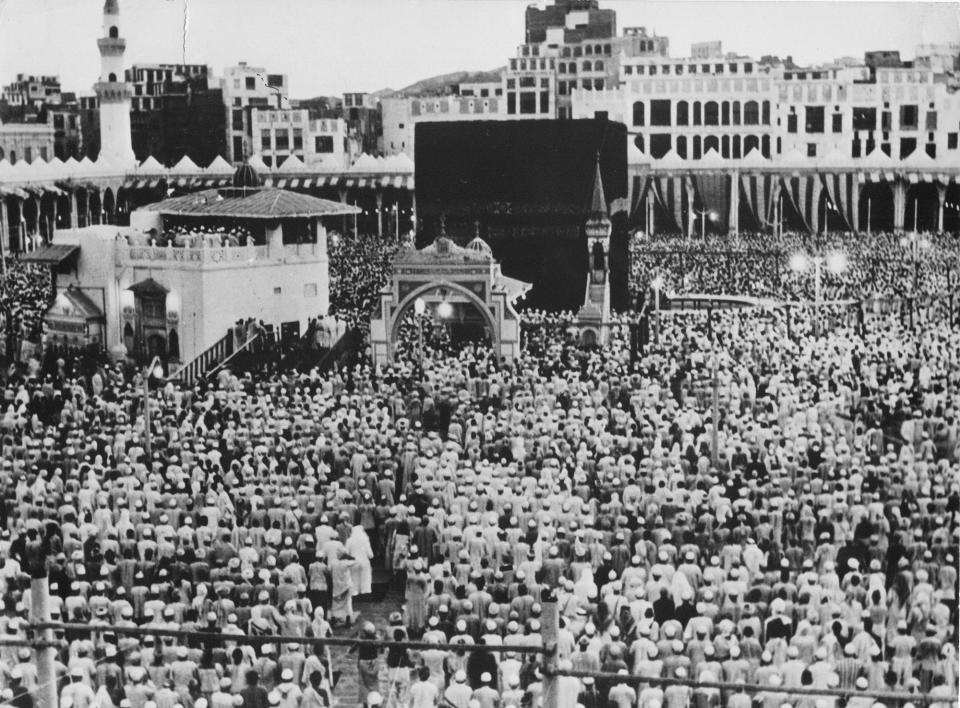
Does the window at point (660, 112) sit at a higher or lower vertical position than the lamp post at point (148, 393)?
higher

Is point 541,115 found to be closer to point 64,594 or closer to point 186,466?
point 186,466

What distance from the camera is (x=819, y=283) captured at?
23.0ft

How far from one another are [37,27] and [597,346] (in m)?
3.28

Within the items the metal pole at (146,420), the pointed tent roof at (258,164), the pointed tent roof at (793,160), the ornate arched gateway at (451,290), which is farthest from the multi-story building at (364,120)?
the pointed tent roof at (793,160)

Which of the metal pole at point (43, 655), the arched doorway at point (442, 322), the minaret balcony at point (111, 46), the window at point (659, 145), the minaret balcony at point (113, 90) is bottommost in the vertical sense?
the metal pole at point (43, 655)

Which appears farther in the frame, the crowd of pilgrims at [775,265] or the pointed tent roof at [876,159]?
the pointed tent roof at [876,159]

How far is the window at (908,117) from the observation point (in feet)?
22.7

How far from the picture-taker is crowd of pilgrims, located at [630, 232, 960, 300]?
22.5 feet

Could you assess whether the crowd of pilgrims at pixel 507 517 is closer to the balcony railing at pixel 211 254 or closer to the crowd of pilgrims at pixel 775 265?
the crowd of pilgrims at pixel 775 265

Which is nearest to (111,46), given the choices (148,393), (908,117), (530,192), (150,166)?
(150,166)

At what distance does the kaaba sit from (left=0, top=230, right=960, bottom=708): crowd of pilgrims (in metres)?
0.28

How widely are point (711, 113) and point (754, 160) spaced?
36cm

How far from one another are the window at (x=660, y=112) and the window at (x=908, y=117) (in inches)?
46.3

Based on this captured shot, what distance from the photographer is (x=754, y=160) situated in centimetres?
725
